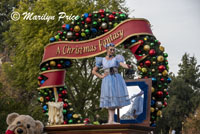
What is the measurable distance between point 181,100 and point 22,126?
31.0 meters

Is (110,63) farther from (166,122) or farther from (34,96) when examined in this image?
(166,122)

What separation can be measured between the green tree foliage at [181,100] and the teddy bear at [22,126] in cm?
Result: 2840

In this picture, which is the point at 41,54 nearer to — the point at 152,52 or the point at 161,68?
the point at 152,52

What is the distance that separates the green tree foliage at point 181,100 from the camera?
3953cm

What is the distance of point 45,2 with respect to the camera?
885 inches

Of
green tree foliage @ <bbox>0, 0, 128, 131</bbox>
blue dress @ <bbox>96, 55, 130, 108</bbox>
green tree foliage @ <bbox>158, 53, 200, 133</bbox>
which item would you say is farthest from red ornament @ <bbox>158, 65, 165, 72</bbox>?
green tree foliage @ <bbox>158, 53, 200, 133</bbox>

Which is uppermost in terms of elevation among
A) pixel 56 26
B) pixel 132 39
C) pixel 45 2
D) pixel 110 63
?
pixel 45 2

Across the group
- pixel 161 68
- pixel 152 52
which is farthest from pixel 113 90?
pixel 152 52

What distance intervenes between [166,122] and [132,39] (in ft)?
91.3

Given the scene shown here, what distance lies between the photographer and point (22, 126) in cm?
1088

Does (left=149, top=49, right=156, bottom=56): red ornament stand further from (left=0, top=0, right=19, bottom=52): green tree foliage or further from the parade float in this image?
(left=0, top=0, right=19, bottom=52): green tree foliage

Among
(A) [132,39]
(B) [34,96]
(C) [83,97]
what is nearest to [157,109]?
(A) [132,39]

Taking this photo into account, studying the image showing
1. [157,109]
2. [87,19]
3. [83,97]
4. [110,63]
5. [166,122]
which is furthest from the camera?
[166,122]

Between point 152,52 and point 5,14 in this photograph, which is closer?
point 152,52
